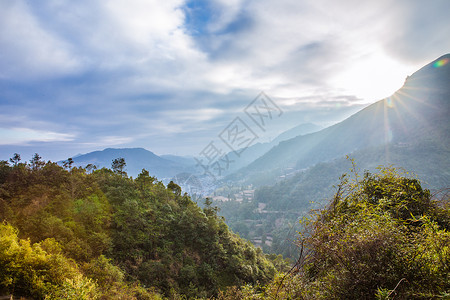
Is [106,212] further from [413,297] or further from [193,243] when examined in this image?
[413,297]

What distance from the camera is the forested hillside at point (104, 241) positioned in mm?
4582

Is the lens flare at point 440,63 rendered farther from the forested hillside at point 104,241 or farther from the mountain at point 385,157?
the forested hillside at point 104,241

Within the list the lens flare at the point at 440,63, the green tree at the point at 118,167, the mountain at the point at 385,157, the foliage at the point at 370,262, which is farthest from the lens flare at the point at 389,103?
the foliage at the point at 370,262

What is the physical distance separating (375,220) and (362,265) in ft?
2.48

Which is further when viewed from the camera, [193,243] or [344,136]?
[344,136]

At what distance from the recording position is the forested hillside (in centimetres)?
458

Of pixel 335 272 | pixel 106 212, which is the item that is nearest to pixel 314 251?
pixel 335 272

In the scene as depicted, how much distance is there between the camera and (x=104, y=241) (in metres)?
9.03

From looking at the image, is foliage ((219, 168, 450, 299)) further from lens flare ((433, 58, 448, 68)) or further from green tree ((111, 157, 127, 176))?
lens flare ((433, 58, 448, 68))

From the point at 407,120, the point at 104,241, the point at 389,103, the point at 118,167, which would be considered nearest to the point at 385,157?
the point at 407,120

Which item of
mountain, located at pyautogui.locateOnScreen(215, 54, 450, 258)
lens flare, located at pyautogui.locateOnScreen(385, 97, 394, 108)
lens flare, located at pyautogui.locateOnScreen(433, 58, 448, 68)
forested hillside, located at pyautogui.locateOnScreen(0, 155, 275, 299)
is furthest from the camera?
lens flare, located at pyautogui.locateOnScreen(385, 97, 394, 108)

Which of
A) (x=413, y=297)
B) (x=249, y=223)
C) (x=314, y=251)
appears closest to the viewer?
(x=413, y=297)

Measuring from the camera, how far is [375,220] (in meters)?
2.81

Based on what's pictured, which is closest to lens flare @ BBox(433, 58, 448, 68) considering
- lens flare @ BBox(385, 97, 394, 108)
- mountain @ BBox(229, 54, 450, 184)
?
mountain @ BBox(229, 54, 450, 184)
